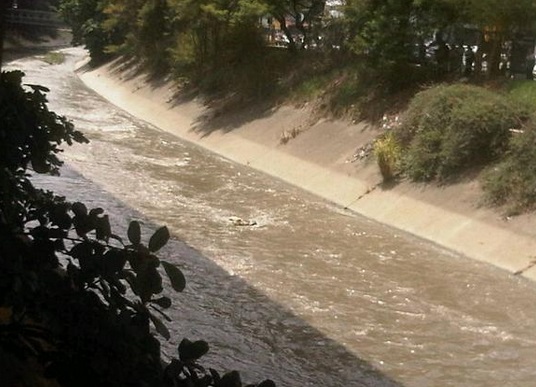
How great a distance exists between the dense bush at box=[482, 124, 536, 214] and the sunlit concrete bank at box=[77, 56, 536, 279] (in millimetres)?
269

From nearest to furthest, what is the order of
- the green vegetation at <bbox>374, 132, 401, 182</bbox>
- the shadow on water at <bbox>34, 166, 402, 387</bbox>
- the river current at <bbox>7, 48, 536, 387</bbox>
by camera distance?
the shadow on water at <bbox>34, 166, 402, 387</bbox> → the river current at <bbox>7, 48, 536, 387</bbox> → the green vegetation at <bbox>374, 132, 401, 182</bbox>

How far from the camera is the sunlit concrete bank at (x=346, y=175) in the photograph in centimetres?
1518

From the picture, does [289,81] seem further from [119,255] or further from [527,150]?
[119,255]

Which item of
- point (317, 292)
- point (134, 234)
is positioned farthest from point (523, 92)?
point (134, 234)

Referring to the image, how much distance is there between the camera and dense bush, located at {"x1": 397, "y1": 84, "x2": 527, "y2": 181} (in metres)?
17.5

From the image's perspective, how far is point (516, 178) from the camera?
1619 centimetres

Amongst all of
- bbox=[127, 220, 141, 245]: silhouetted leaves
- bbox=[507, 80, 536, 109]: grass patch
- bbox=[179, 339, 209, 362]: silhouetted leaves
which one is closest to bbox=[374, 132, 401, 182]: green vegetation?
bbox=[507, 80, 536, 109]: grass patch

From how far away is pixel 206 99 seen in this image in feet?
107

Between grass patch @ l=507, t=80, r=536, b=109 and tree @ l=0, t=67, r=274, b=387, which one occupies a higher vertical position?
tree @ l=0, t=67, r=274, b=387

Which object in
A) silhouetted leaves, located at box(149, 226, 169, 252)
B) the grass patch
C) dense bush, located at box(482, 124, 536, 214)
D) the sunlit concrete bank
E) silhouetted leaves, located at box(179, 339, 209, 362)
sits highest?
silhouetted leaves, located at box(149, 226, 169, 252)

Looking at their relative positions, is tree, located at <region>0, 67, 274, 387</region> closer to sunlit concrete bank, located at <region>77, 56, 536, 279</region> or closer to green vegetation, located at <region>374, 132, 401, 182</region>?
sunlit concrete bank, located at <region>77, 56, 536, 279</region>

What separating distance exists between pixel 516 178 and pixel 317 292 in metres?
5.11

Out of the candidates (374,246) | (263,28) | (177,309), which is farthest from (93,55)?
(177,309)

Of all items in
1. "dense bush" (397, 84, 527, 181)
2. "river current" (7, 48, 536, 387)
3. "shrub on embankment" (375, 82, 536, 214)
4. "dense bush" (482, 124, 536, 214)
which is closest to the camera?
"river current" (7, 48, 536, 387)
